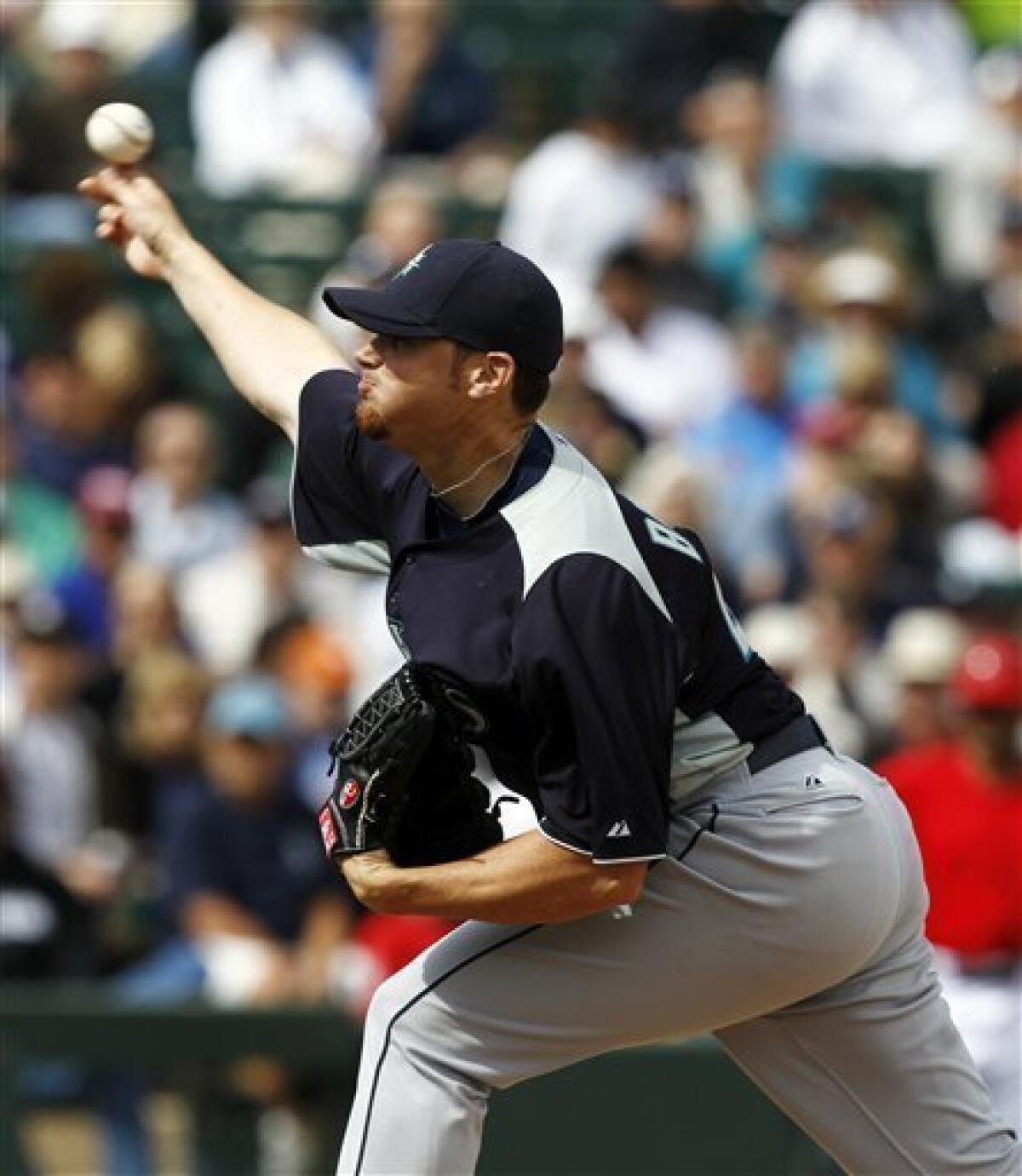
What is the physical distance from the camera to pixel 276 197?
11.1m

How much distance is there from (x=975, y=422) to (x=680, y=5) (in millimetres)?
2537

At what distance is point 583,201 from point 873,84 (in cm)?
191

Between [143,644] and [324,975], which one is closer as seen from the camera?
[324,975]

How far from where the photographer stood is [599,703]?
13.5 ft

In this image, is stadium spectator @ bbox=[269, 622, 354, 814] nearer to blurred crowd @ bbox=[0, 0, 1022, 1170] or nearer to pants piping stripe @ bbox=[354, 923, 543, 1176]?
blurred crowd @ bbox=[0, 0, 1022, 1170]

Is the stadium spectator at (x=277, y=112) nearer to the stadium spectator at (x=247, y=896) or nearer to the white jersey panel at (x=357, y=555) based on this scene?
the stadium spectator at (x=247, y=896)

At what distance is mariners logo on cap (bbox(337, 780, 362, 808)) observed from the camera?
171 inches

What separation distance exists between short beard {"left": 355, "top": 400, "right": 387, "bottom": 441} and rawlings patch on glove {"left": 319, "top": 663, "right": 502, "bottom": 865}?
15.5 inches

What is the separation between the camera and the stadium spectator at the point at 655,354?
1014cm

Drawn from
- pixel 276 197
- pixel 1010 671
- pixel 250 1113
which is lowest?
pixel 250 1113

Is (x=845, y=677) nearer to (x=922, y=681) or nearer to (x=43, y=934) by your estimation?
(x=922, y=681)

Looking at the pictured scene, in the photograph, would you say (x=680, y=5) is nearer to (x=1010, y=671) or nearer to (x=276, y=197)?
(x=276, y=197)

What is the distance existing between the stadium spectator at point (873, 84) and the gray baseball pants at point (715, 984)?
7.62 metres

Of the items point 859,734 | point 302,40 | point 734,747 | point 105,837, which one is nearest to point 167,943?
point 105,837
